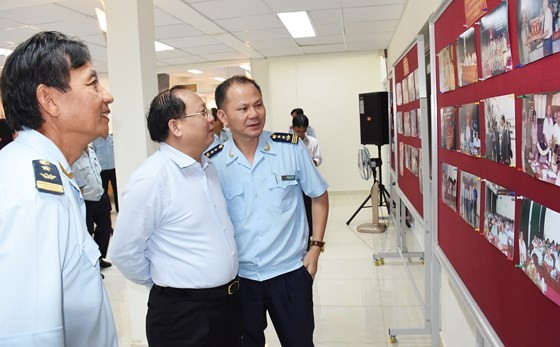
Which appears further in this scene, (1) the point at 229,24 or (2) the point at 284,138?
(1) the point at 229,24

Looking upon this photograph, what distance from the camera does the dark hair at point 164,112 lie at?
1607 millimetres

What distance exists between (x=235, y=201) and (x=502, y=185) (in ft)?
3.50

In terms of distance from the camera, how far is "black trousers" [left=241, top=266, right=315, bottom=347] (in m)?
1.79

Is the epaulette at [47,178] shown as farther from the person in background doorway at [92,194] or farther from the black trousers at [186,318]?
the person in background doorway at [92,194]

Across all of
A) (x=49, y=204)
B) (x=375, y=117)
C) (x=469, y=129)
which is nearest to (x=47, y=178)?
(x=49, y=204)

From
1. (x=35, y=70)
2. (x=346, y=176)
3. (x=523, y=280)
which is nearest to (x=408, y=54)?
(x=523, y=280)

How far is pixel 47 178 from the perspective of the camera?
0.81 metres

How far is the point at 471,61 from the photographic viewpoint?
132cm

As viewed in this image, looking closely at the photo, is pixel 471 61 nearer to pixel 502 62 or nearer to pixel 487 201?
pixel 502 62

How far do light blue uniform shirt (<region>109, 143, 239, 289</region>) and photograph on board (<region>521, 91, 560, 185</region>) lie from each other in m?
1.04

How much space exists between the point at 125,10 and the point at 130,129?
76 centimetres

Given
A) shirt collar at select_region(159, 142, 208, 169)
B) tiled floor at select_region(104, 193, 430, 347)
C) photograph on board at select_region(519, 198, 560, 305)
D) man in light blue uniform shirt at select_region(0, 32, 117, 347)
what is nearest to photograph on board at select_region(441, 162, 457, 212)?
photograph on board at select_region(519, 198, 560, 305)

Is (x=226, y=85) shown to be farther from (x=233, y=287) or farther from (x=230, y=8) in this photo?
(x=230, y=8)

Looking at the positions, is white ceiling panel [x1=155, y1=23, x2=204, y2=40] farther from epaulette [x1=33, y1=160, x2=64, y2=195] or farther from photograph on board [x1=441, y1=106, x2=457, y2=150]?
epaulette [x1=33, y1=160, x2=64, y2=195]
